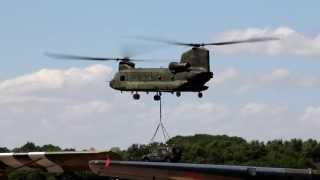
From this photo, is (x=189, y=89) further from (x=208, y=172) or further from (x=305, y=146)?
(x=305, y=146)

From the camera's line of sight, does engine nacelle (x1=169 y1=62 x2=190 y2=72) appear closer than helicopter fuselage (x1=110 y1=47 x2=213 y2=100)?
No

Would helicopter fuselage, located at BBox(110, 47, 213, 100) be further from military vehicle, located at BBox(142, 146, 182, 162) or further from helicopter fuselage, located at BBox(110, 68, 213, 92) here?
military vehicle, located at BBox(142, 146, 182, 162)

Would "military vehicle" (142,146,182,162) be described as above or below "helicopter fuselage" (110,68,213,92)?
below

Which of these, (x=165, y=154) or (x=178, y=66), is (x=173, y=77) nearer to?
(x=178, y=66)

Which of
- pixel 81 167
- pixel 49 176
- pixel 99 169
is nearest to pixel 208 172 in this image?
pixel 99 169

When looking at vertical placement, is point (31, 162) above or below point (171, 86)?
below

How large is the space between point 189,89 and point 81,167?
26194 millimetres

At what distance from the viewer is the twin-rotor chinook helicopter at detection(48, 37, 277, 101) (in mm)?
65062

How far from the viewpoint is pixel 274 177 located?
20750 mm

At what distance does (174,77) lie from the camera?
6612 cm

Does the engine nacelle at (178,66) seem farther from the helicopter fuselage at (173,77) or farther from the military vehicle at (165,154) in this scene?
the military vehicle at (165,154)

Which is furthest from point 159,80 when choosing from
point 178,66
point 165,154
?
point 165,154

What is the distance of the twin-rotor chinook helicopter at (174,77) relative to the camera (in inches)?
2562

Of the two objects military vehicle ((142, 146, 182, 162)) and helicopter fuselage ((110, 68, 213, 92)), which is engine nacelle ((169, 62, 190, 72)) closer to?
helicopter fuselage ((110, 68, 213, 92))
